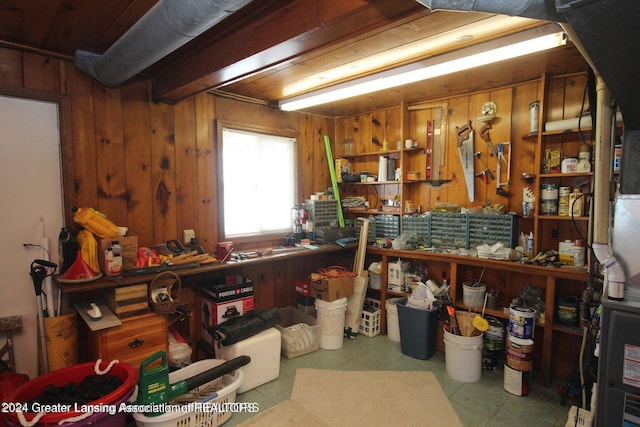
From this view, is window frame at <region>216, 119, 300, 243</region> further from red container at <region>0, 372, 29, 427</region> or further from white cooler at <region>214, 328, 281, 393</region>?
red container at <region>0, 372, 29, 427</region>

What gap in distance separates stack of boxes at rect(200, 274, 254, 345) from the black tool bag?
0.23ft

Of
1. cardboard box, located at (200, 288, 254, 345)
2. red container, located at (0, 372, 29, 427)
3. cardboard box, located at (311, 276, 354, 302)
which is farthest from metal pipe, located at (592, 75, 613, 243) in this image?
red container, located at (0, 372, 29, 427)

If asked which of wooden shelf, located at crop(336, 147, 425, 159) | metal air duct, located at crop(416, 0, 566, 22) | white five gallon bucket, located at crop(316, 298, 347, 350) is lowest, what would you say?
white five gallon bucket, located at crop(316, 298, 347, 350)

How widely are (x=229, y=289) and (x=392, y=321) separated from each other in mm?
1658

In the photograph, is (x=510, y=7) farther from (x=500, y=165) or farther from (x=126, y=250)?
(x=126, y=250)

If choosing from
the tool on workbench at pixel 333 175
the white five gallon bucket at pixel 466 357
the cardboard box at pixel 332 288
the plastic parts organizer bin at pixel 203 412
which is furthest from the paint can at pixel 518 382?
the tool on workbench at pixel 333 175

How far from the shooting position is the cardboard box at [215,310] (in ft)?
8.71

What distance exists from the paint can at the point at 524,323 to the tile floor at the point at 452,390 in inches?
17.8

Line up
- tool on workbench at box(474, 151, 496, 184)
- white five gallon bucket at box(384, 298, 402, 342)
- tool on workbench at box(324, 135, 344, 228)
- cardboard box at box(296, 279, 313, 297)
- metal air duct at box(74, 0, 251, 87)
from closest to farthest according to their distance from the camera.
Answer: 1. metal air duct at box(74, 0, 251, 87)
2. tool on workbench at box(474, 151, 496, 184)
3. white five gallon bucket at box(384, 298, 402, 342)
4. cardboard box at box(296, 279, 313, 297)
5. tool on workbench at box(324, 135, 344, 228)

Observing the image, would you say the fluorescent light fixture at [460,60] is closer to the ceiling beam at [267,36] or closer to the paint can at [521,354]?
the ceiling beam at [267,36]

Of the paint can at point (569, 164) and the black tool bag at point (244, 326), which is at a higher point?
the paint can at point (569, 164)

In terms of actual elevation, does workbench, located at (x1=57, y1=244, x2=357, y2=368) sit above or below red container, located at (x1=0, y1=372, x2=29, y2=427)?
above

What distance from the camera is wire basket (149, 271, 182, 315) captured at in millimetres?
2217

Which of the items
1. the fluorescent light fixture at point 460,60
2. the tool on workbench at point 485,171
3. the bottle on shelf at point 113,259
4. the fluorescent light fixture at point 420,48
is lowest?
the bottle on shelf at point 113,259
